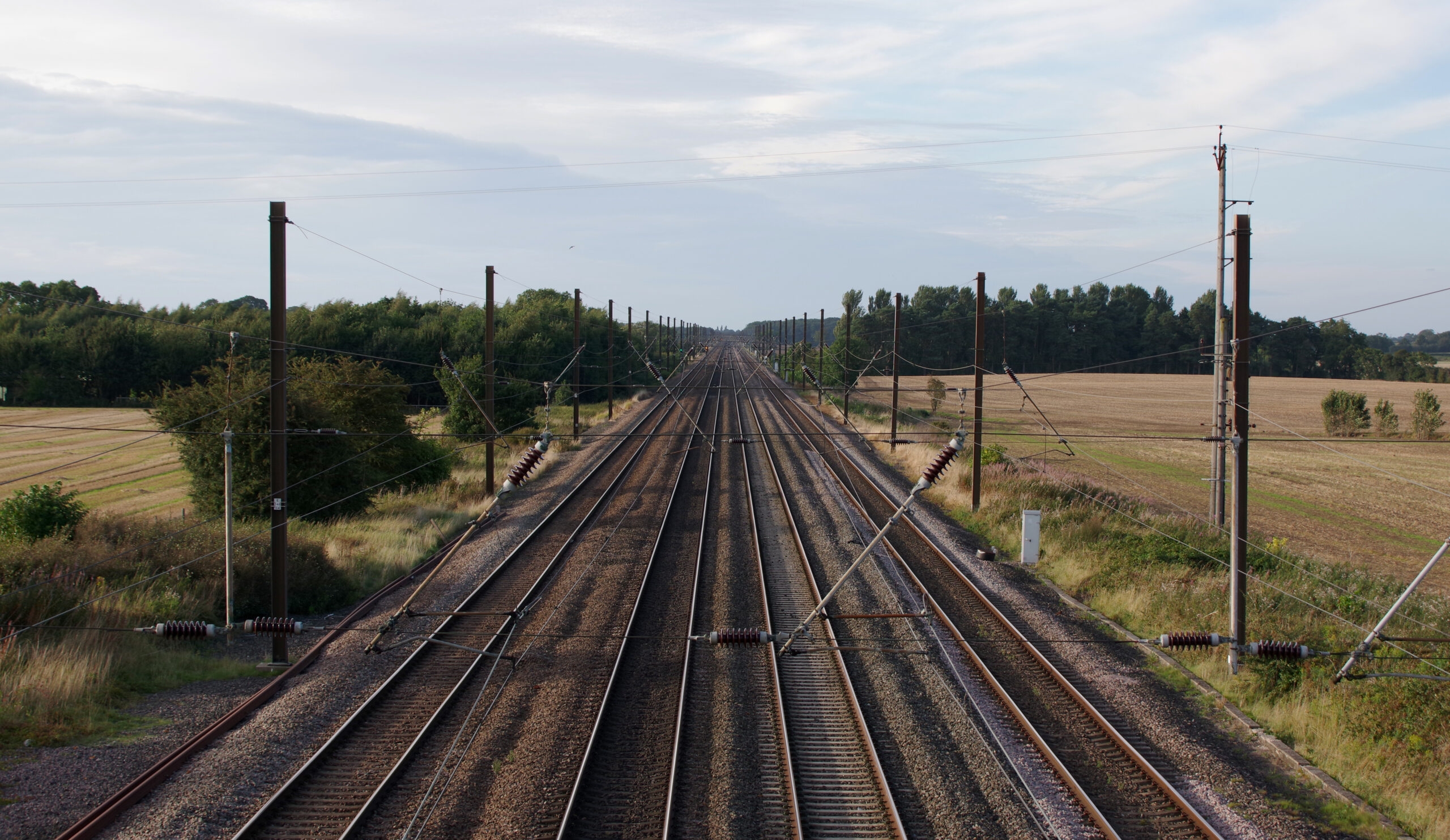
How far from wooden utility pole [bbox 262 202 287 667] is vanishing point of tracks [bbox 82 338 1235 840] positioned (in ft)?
6.86

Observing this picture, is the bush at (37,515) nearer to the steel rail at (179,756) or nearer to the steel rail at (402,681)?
the steel rail at (179,756)

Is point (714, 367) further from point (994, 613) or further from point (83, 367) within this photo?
point (994, 613)

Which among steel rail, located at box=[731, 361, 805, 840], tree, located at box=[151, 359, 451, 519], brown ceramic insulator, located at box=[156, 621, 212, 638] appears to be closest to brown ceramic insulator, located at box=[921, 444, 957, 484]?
steel rail, located at box=[731, 361, 805, 840]

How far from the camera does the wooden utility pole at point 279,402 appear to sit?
1277cm

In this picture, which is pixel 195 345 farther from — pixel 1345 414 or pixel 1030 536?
pixel 1345 414

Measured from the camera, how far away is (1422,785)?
825cm

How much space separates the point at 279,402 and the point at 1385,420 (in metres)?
55.8

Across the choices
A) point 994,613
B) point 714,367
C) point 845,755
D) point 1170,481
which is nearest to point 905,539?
point 994,613

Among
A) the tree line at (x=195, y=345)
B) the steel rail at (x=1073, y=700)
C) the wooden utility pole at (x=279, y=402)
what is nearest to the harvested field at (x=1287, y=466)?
the steel rail at (x=1073, y=700)

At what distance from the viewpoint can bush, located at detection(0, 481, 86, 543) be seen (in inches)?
638

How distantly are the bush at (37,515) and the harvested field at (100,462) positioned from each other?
7104mm

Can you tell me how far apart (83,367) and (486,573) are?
203 ft

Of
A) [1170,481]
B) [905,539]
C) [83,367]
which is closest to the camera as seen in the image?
[905,539]

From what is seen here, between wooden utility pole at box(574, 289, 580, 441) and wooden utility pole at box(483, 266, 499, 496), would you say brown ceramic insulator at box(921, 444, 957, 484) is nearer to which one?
wooden utility pole at box(483, 266, 499, 496)
